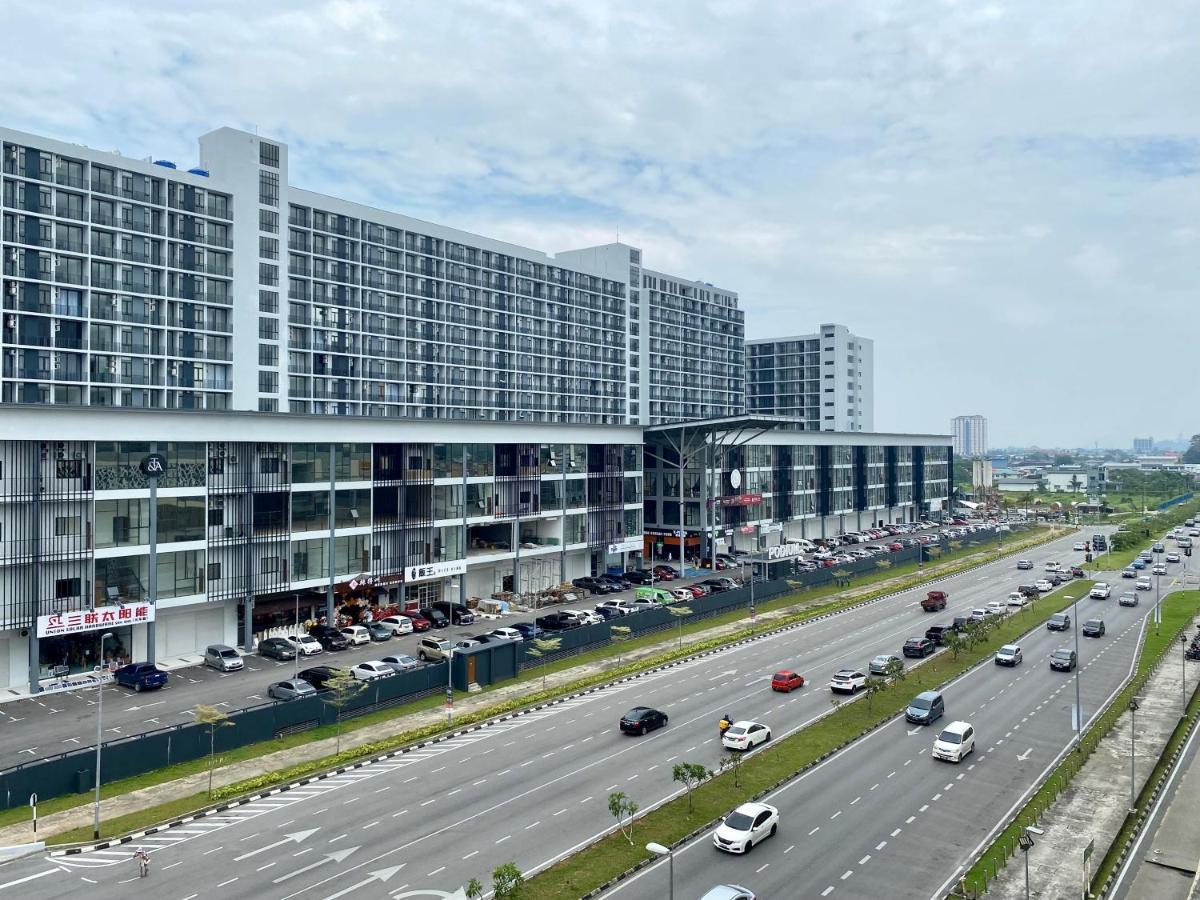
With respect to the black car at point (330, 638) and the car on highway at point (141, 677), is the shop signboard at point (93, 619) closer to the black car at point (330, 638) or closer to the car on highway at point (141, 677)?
the car on highway at point (141, 677)

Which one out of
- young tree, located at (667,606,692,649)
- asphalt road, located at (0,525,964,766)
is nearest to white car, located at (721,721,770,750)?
asphalt road, located at (0,525,964,766)

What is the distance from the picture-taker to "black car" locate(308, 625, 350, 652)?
237 ft

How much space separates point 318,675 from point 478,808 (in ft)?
81.4

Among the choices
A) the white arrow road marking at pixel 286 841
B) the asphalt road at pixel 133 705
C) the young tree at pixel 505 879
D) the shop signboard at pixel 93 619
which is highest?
the shop signboard at pixel 93 619

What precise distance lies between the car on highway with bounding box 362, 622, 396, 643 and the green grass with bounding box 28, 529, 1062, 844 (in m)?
15.7

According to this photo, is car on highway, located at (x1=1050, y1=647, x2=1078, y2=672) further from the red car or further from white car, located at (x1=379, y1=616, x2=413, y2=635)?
white car, located at (x1=379, y1=616, x2=413, y2=635)

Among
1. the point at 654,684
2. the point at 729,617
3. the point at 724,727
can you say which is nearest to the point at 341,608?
the point at 654,684

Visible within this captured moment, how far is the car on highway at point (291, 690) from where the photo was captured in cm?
5738

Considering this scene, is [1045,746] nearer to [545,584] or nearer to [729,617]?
[729,617]

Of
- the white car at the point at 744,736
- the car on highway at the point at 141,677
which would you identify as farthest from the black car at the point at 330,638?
the white car at the point at 744,736

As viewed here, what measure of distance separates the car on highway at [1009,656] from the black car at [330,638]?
52436 mm

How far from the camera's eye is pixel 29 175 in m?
87.6

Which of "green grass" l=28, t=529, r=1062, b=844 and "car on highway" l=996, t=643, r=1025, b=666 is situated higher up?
"car on highway" l=996, t=643, r=1025, b=666

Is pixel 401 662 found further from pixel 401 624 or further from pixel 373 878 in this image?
pixel 373 878
